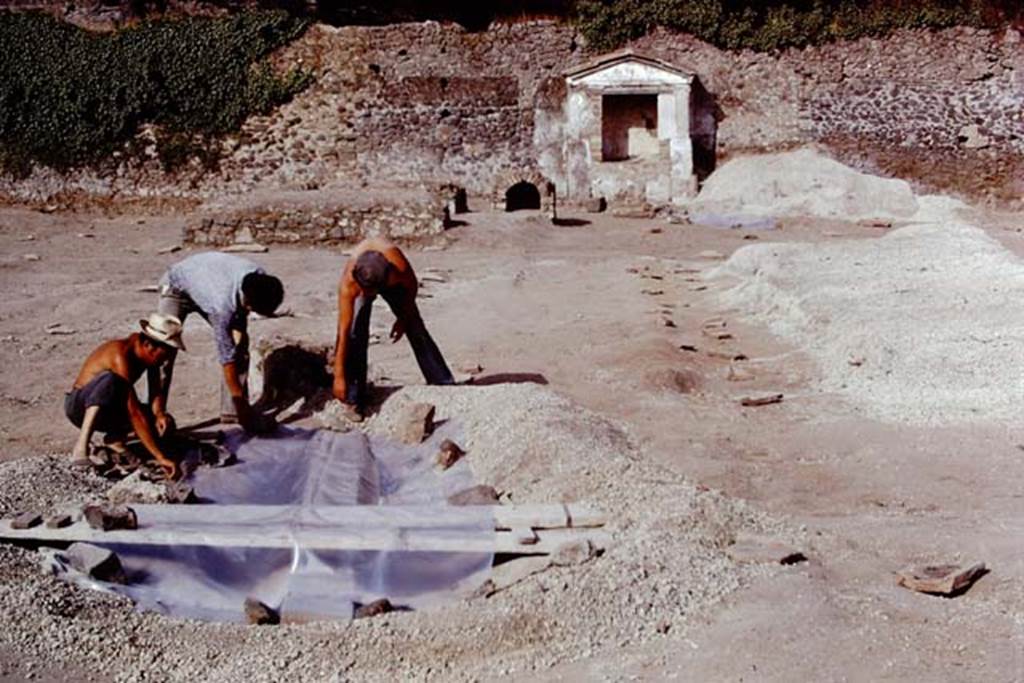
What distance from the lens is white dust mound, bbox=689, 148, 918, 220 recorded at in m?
21.4

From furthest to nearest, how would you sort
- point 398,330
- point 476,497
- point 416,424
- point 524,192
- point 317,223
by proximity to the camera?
point 524,192
point 317,223
point 398,330
point 416,424
point 476,497

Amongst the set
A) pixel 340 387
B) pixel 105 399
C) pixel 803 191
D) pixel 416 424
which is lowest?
pixel 416 424

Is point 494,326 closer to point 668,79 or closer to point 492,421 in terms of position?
point 492,421

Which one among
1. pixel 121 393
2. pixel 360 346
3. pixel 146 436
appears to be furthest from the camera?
pixel 360 346

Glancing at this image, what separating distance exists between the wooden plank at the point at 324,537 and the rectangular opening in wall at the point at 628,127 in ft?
62.8

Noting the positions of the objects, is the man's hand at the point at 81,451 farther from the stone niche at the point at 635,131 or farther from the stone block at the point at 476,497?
the stone niche at the point at 635,131

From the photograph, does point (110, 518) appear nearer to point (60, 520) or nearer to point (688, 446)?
point (60, 520)

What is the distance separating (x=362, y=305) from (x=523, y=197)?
629 inches

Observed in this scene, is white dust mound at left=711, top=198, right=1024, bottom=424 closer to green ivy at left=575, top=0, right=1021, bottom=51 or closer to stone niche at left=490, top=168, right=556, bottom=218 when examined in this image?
stone niche at left=490, top=168, right=556, bottom=218

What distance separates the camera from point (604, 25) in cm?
2431

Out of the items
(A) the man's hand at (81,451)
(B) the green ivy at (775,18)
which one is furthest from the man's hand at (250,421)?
(B) the green ivy at (775,18)

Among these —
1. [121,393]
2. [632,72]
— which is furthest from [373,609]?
[632,72]

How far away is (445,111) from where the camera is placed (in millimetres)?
24484

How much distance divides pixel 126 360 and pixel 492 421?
2276mm
